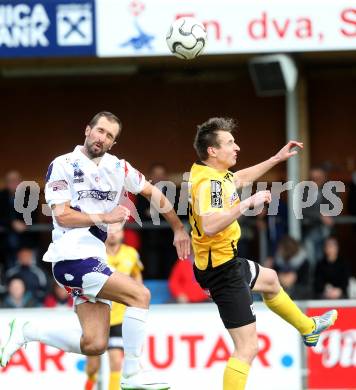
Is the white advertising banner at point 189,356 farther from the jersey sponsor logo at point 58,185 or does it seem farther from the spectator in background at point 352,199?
the jersey sponsor logo at point 58,185

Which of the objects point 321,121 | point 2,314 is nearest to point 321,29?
point 321,121

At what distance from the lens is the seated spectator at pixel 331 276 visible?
511 inches

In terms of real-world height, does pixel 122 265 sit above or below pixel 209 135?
below

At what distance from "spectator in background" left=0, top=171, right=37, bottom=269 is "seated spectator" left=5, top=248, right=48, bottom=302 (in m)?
0.67

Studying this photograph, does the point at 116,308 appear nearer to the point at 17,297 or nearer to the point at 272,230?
the point at 17,297

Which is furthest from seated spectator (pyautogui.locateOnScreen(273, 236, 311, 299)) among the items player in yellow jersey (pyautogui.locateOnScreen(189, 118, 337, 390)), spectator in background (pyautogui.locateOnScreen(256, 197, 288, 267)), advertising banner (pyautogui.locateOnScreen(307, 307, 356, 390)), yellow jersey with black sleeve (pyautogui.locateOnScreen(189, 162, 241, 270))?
yellow jersey with black sleeve (pyautogui.locateOnScreen(189, 162, 241, 270))

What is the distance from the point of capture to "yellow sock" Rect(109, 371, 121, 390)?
35.0 ft

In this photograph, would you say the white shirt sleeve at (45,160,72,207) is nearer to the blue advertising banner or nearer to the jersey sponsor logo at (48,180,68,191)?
the jersey sponsor logo at (48,180,68,191)

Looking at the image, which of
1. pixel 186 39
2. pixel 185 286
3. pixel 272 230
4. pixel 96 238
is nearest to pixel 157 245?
pixel 185 286

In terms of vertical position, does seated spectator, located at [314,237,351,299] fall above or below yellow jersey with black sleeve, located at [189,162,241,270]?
below

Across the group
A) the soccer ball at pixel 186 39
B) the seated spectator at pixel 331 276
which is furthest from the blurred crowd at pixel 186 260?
the soccer ball at pixel 186 39

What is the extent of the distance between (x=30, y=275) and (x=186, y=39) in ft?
14.5

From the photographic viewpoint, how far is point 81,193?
28.2 feet

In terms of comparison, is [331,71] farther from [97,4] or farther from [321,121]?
[97,4]
